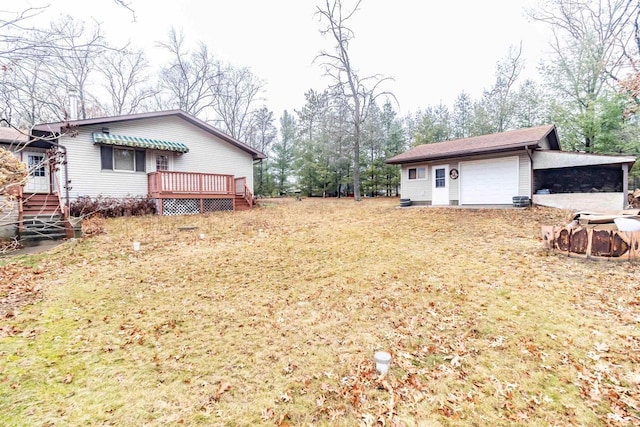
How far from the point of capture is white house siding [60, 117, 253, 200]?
12.0m

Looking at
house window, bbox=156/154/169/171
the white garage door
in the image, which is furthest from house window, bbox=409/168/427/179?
house window, bbox=156/154/169/171

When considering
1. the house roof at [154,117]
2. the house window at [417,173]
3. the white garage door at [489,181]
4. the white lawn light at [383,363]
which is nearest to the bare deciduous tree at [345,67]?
the house window at [417,173]

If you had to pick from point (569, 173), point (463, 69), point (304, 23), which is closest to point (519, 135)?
point (569, 173)

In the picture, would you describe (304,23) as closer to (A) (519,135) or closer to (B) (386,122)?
(B) (386,122)

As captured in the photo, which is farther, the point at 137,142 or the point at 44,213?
the point at 137,142

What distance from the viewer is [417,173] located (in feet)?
51.9

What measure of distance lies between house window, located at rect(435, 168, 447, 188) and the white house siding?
34.8 feet

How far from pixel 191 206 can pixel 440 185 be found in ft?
40.5

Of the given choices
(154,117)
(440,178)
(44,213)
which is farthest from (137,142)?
(440,178)

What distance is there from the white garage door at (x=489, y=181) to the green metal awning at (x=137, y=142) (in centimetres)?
1375

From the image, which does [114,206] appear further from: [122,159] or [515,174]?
[515,174]

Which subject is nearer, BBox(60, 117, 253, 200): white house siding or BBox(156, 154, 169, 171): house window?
BBox(60, 117, 253, 200): white house siding

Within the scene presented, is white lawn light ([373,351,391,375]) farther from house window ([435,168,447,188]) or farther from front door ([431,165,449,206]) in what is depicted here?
house window ([435,168,447,188])

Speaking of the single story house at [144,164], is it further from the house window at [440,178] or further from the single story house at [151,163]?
the house window at [440,178]
